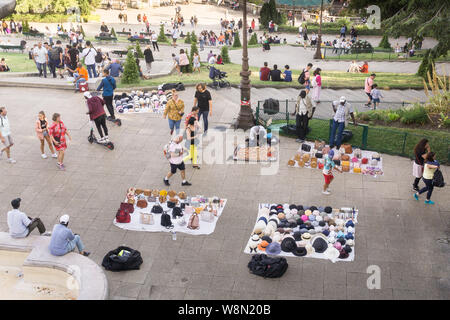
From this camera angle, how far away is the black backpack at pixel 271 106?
1702 centimetres

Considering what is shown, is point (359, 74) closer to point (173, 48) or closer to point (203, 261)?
point (173, 48)

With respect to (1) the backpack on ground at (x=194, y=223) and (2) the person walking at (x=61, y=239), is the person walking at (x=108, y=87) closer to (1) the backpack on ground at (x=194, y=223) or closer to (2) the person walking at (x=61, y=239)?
(1) the backpack on ground at (x=194, y=223)

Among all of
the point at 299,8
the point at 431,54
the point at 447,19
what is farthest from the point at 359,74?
the point at 299,8

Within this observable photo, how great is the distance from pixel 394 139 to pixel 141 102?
921 cm

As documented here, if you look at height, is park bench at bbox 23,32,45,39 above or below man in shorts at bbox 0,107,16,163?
above

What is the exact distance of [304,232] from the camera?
10.7 metres

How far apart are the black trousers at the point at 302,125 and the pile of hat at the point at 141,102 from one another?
5457 millimetres

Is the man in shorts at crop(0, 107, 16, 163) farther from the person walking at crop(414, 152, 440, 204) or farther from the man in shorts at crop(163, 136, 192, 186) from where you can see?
the person walking at crop(414, 152, 440, 204)

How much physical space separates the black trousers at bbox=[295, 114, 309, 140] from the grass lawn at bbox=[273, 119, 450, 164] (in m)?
0.27

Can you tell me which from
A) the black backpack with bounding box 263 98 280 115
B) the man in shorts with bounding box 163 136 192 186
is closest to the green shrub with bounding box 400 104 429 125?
the black backpack with bounding box 263 98 280 115

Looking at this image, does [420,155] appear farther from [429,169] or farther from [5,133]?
[5,133]

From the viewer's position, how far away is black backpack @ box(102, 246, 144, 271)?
9602mm

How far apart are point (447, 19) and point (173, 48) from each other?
22.8 m

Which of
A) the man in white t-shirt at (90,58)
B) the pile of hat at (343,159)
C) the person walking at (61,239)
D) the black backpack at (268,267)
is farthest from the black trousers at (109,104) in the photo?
the black backpack at (268,267)
